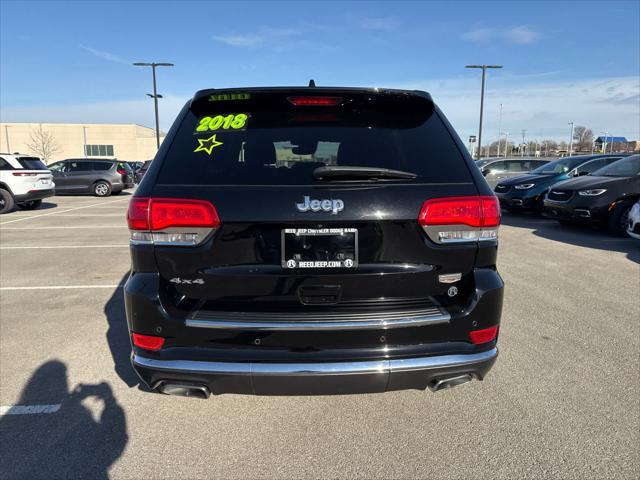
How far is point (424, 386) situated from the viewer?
7.15ft

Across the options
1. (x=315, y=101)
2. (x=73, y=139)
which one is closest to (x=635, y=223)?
(x=315, y=101)

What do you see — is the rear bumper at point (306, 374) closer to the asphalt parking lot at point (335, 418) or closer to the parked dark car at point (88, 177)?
the asphalt parking lot at point (335, 418)

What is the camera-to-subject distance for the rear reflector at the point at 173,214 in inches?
81.7

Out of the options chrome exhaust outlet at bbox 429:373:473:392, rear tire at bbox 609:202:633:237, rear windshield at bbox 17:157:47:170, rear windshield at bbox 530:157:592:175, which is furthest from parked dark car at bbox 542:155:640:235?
rear windshield at bbox 17:157:47:170

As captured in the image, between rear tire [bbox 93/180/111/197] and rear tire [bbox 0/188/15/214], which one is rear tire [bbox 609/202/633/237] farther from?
rear tire [bbox 93/180/111/197]

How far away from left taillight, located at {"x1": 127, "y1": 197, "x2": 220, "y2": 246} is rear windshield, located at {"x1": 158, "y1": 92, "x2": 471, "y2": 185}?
5.3 inches

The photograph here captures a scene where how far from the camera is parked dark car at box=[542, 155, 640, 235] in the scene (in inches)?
350

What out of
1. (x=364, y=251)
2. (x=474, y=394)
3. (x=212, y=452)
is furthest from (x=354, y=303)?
(x=474, y=394)

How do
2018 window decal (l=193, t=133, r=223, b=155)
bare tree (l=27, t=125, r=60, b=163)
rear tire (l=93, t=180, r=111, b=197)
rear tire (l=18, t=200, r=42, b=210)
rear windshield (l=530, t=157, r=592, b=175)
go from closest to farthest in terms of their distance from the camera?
2018 window decal (l=193, t=133, r=223, b=155)
rear windshield (l=530, t=157, r=592, b=175)
rear tire (l=18, t=200, r=42, b=210)
rear tire (l=93, t=180, r=111, b=197)
bare tree (l=27, t=125, r=60, b=163)

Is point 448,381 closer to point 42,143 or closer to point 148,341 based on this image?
point 148,341

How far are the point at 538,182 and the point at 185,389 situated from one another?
1233cm

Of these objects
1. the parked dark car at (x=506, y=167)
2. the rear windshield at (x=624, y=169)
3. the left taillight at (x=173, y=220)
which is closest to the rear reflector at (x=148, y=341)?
the left taillight at (x=173, y=220)

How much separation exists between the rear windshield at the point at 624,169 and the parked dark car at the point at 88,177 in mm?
20626

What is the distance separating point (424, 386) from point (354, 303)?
556 mm
